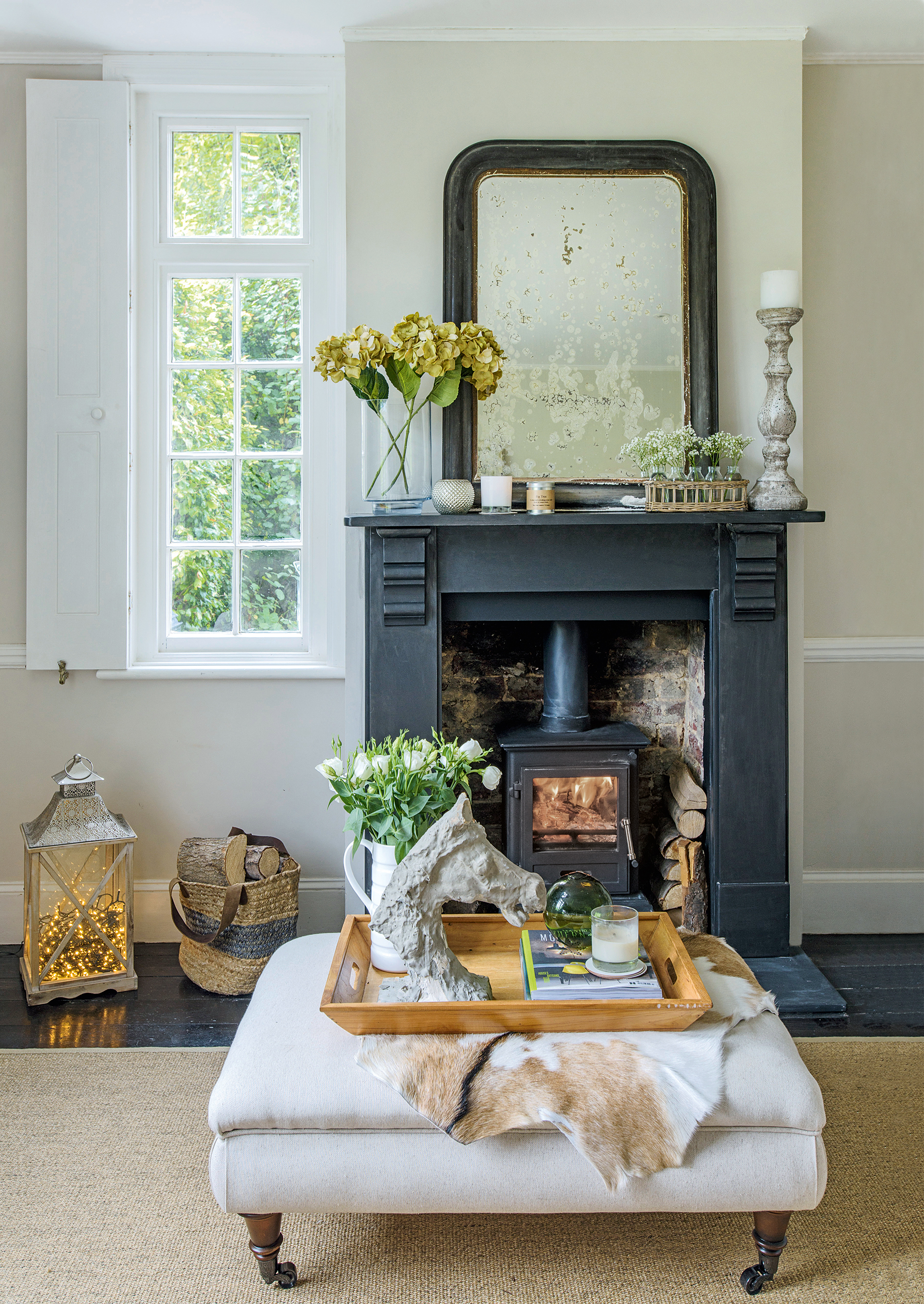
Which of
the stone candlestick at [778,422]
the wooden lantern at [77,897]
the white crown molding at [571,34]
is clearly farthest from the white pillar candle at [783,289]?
the wooden lantern at [77,897]

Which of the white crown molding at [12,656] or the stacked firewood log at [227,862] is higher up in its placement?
the white crown molding at [12,656]

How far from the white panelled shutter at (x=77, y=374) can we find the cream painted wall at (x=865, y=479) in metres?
2.21

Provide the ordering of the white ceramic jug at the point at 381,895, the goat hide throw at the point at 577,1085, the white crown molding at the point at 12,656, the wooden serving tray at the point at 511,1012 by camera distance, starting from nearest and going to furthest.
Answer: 1. the goat hide throw at the point at 577,1085
2. the wooden serving tray at the point at 511,1012
3. the white ceramic jug at the point at 381,895
4. the white crown molding at the point at 12,656

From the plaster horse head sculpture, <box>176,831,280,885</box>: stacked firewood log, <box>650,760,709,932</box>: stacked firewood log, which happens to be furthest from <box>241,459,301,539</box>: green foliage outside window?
the plaster horse head sculpture

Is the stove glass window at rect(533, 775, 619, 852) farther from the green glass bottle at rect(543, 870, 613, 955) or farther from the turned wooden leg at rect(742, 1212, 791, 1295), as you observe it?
the turned wooden leg at rect(742, 1212, 791, 1295)

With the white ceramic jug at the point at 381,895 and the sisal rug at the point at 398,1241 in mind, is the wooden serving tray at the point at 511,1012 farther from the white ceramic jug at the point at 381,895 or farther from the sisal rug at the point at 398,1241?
the sisal rug at the point at 398,1241

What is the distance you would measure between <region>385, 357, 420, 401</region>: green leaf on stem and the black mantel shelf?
35 centimetres

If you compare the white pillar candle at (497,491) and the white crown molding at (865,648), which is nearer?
the white pillar candle at (497,491)

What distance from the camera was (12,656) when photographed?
3102 mm

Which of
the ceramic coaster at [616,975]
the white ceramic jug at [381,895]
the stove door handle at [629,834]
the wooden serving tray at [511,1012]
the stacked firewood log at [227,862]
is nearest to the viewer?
the wooden serving tray at [511,1012]

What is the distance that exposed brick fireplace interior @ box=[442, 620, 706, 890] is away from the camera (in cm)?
311

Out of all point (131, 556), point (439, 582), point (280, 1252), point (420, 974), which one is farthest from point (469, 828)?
point (131, 556)

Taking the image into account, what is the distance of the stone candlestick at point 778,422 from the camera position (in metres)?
2.71

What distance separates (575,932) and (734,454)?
1501 millimetres
